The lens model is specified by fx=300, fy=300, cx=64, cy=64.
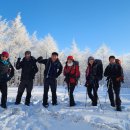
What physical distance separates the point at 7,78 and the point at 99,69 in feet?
13.5

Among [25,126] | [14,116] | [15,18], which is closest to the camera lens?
[25,126]

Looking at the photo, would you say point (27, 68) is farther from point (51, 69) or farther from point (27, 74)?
point (51, 69)

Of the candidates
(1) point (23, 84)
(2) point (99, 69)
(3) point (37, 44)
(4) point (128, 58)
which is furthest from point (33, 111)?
(4) point (128, 58)

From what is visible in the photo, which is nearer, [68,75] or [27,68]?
[27,68]

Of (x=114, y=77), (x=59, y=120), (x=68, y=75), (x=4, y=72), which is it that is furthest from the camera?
(x=68, y=75)

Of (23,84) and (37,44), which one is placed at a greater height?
(37,44)

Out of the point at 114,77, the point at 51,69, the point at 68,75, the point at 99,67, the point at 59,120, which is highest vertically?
the point at 99,67

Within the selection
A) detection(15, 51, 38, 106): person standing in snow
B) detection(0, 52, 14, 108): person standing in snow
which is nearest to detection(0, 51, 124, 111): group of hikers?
detection(15, 51, 38, 106): person standing in snow

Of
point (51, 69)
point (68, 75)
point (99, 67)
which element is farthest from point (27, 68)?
point (99, 67)

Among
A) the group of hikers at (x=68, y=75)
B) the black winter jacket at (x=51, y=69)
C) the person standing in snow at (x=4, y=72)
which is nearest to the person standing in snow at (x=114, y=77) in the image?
the group of hikers at (x=68, y=75)

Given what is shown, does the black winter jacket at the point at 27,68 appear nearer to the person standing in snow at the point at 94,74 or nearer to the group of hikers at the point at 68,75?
the group of hikers at the point at 68,75

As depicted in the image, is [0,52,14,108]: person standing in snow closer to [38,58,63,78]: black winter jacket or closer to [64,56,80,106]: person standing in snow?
[38,58,63,78]: black winter jacket

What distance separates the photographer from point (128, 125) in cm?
921

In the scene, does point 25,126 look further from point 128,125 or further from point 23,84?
point 23,84
